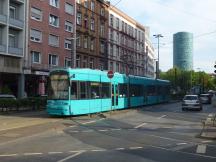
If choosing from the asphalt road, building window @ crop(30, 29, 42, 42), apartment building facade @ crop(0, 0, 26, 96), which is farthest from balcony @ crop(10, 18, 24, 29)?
the asphalt road

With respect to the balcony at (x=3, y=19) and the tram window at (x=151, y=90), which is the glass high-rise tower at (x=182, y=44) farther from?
the balcony at (x=3, y=19)

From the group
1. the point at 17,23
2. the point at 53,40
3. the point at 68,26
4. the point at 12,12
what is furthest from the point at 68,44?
the point at 17,23

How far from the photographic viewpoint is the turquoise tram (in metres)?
27.6

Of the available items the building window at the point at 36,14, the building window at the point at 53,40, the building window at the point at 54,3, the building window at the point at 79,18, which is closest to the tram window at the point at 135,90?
the building window at the point at 36,14

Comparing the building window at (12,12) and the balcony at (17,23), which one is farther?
the building window at (12,12)

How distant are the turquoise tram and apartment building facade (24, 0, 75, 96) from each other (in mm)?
19092

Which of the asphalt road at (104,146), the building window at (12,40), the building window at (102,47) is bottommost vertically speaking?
the asphalt road at (104,146)

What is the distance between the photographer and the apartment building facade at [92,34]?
69.6 m

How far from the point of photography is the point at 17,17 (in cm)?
5372

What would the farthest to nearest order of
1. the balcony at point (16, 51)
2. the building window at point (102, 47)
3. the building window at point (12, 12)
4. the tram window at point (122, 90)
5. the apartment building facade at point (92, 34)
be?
the building window at point (102, 47), the apartment building facade at point (92, 34), the building window at point (12, 12), the balcony at point (16, 51), the tram window at point (122, 90)

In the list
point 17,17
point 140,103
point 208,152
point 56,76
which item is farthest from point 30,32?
point 208,152

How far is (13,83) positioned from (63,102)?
29.8 metres

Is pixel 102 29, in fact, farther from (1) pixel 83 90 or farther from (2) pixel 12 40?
(1) pixel 83 90

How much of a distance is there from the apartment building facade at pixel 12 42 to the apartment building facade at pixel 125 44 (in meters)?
32.2
